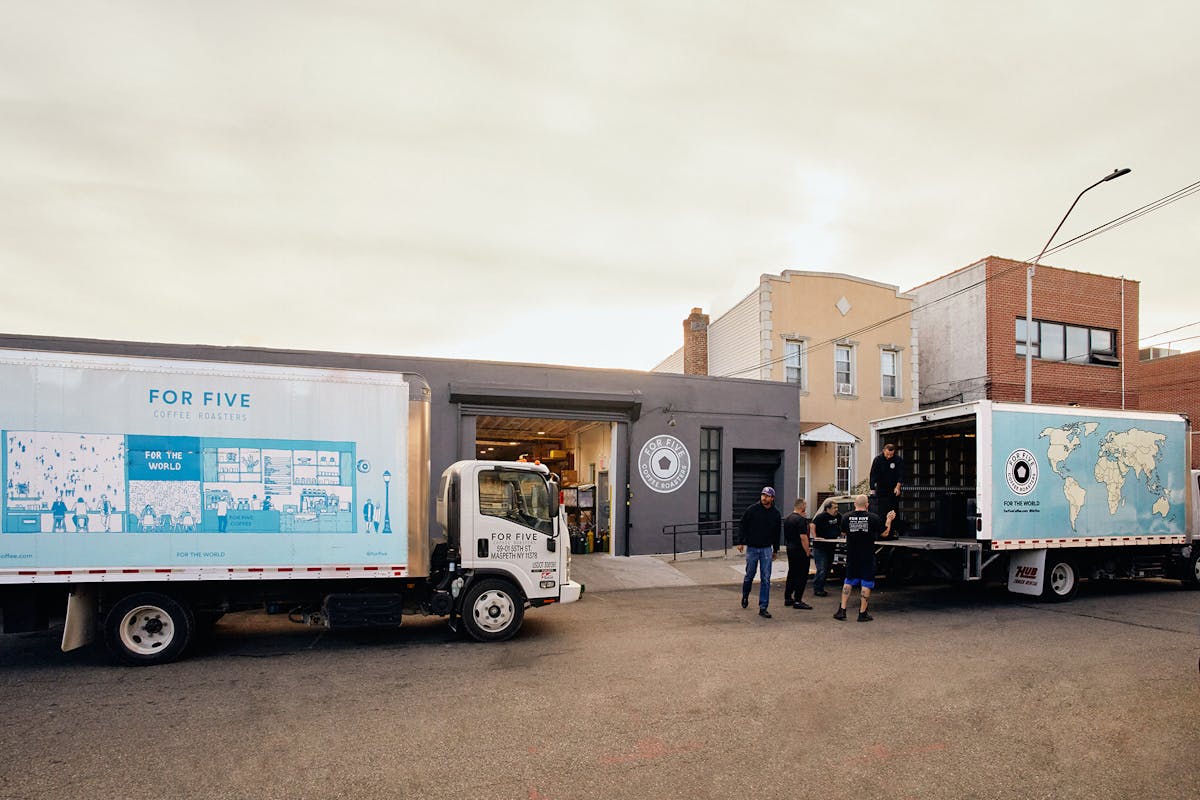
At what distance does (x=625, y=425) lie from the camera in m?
18.4

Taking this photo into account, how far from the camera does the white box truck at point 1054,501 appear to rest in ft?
38.3

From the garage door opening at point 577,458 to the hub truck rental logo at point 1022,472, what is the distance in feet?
28.9

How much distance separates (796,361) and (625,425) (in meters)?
7.04

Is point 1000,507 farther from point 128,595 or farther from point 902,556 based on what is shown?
point 128,595

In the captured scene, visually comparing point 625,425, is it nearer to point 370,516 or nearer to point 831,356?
point 831,356

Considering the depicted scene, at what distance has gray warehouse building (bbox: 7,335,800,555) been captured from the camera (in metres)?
16.8

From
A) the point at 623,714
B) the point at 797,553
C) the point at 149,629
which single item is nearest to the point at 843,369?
the point at 797,553

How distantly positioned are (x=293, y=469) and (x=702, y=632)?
222 inches

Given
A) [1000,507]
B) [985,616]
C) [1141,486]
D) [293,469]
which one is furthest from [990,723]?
[1141,486]

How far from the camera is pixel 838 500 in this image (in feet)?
46.5

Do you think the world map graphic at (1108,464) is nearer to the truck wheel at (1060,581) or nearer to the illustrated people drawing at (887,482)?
the truck wheel at (1060,581)

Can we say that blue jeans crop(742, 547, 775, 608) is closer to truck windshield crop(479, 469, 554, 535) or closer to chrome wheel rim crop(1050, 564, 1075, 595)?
truck windshield crop(479, 469, 554, 535)

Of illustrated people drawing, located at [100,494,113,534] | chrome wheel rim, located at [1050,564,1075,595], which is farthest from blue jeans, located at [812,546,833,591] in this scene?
illustrated people drawing, located at [100,494,113,534]

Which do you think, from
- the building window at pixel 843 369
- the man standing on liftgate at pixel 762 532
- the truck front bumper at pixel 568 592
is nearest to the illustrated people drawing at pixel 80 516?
the truck front bumper at pixel 568 592
